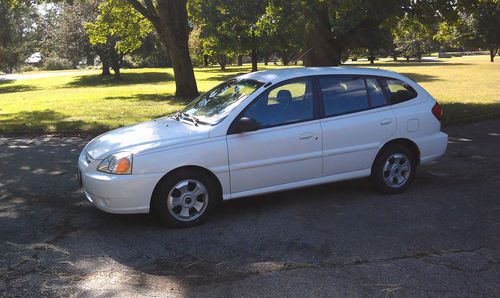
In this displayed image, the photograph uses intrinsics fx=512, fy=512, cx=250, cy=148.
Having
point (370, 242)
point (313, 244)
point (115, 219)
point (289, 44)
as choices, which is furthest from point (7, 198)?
point (289, 44)

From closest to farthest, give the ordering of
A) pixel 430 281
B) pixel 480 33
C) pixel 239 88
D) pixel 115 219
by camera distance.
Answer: pixel 430 281, pixel 115 219, pixel 239 88, pixel 480 33

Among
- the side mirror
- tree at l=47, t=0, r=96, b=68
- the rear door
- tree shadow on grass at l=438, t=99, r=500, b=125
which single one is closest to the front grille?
the side mirror

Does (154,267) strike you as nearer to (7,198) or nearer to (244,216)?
(244,216)

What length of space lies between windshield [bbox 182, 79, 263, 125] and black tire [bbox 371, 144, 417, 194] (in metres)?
1.79

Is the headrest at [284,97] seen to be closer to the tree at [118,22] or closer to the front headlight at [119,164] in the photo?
the front headlight at [119,164]

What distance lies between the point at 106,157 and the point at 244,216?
1633 mm

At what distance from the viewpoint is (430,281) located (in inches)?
158

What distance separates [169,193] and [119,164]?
573 millimetres

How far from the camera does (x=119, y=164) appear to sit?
5082 millimetres

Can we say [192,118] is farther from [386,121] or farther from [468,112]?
[468,112]

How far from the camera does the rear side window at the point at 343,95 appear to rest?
603 cm

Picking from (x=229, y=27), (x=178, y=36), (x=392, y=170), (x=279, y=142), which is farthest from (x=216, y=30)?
(x=279, y=142)

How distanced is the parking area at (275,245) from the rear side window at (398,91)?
1.20 meters

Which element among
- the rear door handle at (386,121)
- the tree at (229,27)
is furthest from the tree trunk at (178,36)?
the rear door handle at (386,121)
